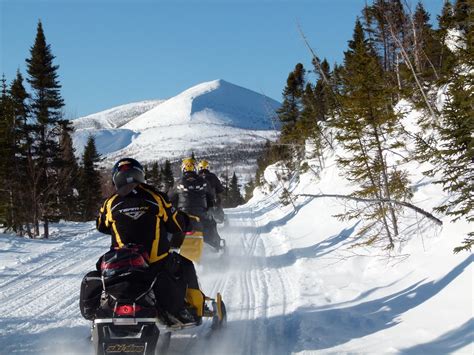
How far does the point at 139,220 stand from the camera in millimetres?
4391

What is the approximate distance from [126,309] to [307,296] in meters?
3.93

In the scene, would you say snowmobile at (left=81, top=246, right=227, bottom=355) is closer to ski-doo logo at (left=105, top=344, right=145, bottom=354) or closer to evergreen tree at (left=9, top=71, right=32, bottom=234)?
ski-doo logo at (left=105, top=344, right=145, bottom=354)

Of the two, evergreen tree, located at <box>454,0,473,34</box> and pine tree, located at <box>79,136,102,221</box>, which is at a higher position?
evergreen tree, located at <box>454,0,473,34</box>

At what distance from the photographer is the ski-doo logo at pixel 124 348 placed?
3731 millimetres

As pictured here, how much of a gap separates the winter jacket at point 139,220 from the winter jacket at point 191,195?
5226 millimetres

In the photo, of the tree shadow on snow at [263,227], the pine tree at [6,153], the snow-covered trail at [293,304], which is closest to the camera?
the snow-covered trail at [293,304]

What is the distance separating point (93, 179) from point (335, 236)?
33.5 metres

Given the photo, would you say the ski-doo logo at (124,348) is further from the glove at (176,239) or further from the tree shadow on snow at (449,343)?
the tree shadow on snow at (449,343)

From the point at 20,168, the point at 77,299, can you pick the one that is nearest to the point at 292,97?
the point at 20,168

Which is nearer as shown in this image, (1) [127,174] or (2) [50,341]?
(1) [127,174]

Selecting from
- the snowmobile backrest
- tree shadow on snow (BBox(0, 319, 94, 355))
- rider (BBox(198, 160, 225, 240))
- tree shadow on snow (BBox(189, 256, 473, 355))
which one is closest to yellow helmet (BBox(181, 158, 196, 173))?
rider (BBox(198, 160, 225, 240))

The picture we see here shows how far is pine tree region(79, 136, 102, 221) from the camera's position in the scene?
39.6m

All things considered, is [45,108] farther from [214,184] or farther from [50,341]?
[50,341]

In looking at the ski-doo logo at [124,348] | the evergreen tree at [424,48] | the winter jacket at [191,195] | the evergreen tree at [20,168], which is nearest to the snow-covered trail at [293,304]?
the winter jacket at [191,195]
